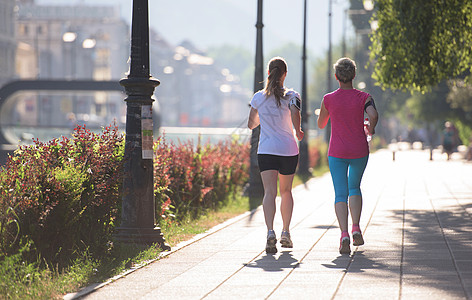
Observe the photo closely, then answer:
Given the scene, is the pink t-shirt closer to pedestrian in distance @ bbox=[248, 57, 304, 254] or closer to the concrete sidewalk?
pedestrian in distance @ bbox=[248, 57, 304, 254]

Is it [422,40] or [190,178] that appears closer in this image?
[190,178]

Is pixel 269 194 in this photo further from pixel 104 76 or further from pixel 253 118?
pixel 104 76

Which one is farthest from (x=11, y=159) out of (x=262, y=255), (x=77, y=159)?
(x=262, y=255)

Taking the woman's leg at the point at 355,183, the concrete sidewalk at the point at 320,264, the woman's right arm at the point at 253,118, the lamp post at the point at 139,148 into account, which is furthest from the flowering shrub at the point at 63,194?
the woman's leg at the point at 355,183

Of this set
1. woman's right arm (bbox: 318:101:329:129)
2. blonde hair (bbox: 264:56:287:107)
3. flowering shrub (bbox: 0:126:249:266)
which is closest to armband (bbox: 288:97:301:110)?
blonde hair (bbox: 264:56:287:107)

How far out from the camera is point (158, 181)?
34.9 ft

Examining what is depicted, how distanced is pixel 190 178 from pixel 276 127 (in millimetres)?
4738

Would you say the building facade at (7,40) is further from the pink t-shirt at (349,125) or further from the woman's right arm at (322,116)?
the pink t-shirt at (349,125)

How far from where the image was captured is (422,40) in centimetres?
1517

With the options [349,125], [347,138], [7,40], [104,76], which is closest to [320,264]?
[347,138]

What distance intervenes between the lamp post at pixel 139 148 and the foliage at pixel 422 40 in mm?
7347

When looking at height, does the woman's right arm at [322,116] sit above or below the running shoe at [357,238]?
above

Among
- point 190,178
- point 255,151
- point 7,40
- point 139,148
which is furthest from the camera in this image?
point 7,40

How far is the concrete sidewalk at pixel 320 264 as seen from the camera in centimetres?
633
